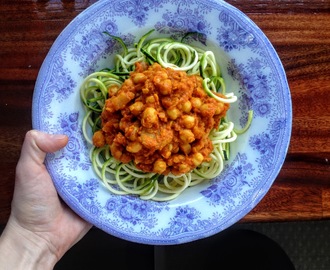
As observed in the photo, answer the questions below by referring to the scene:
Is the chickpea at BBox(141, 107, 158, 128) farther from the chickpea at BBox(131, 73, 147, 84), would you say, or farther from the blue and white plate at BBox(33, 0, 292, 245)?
the blue and white plate at BBox(33, 0, 292, 245)

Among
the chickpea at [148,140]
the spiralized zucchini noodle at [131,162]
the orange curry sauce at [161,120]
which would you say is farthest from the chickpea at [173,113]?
the spiralized zucchini noodle at [131,162]

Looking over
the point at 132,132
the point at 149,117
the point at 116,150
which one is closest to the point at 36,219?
the point at 116,150

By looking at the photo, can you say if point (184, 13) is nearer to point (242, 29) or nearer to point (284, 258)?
point (242, 29)

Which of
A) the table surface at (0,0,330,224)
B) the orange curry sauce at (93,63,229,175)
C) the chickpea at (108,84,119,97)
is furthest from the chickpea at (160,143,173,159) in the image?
the table surface at (0,0,330,224)

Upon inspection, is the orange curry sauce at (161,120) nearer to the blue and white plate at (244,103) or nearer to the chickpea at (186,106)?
the chickpea at (186,106)

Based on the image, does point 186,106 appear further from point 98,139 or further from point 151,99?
point 98,139
